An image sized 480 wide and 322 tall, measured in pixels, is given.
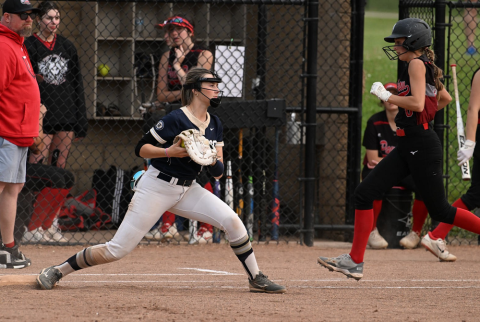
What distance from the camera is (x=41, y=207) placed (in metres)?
7.39

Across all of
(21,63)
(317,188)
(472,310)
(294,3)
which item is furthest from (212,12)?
(472,310)

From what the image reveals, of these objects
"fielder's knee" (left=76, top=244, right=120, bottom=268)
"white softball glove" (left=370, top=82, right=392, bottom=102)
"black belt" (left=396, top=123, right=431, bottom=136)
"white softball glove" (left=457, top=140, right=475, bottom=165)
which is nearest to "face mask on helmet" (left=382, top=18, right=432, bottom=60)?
Result: "white softball glove" (left=370, top=82, right=392, bottom=102)

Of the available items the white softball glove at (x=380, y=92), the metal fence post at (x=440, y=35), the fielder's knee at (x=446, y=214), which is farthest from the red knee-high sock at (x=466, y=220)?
the metal fence post at (x=440, y=35)

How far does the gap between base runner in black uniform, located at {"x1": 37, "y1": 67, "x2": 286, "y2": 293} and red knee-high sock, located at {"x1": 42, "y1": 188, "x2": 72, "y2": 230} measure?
107 inches

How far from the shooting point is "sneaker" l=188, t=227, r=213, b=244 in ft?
25.6

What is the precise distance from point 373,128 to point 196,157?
12.5 feet

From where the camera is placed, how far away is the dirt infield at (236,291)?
390cm

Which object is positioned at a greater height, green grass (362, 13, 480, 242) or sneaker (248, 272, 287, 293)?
green grass (362, 13, 480, 242)

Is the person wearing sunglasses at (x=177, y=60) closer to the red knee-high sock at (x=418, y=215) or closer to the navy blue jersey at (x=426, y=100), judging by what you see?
the red knee-high sock at (x=418, y=215)

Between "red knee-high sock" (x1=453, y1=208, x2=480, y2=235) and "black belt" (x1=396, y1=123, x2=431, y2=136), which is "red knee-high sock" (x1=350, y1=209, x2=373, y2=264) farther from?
"red knee-high sock" (x1=453, y1=208, x2=480, y2=235)

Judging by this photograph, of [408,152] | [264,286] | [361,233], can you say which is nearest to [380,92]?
[408,152]

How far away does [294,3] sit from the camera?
25.1 ft

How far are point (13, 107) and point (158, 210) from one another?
70.6 inches

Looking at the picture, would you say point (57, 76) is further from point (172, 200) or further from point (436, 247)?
point (436, 247)
